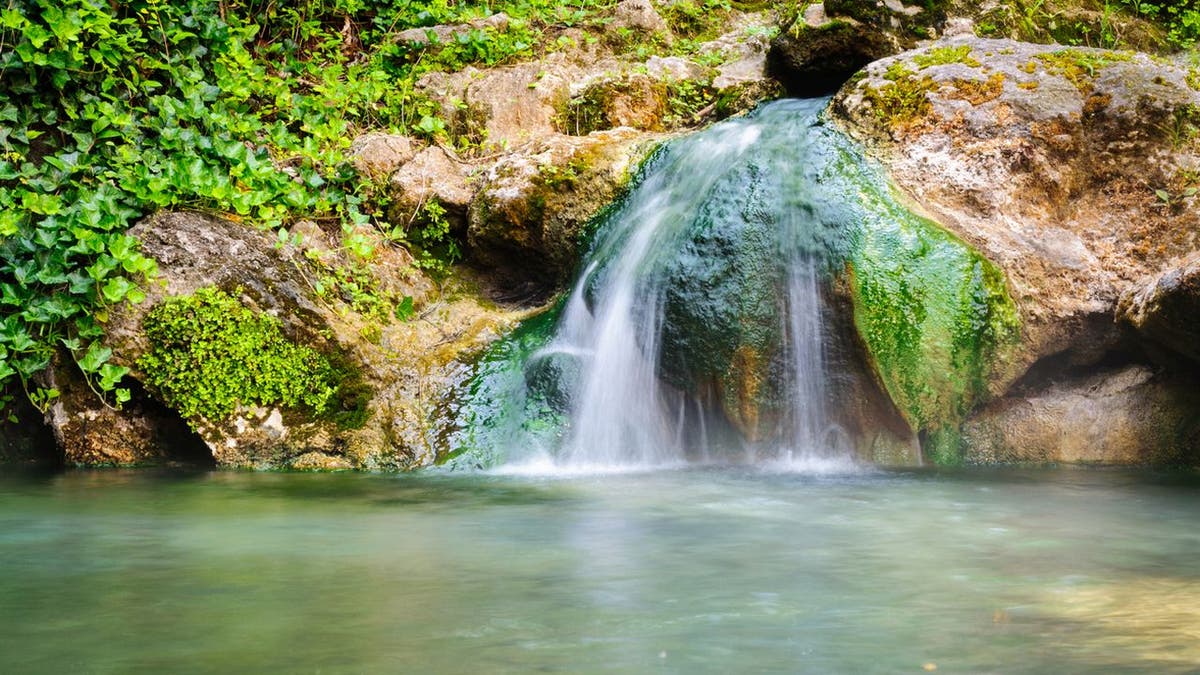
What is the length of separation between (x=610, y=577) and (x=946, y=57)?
4.67 metres

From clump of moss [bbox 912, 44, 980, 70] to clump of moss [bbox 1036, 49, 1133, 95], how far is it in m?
0.41

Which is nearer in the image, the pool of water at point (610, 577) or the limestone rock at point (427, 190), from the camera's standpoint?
the pool of water at point (610, 577)

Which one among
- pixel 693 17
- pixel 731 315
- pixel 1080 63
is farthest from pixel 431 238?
pixel 1080 63

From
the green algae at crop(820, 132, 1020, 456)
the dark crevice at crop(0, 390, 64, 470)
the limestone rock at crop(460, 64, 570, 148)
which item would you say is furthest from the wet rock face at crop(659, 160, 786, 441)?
the dark crevice at crop(0, 390, 64, 470)

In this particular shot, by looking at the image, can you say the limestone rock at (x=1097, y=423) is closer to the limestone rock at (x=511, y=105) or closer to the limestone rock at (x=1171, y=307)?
the limestone rock at (x=1171, y=307)

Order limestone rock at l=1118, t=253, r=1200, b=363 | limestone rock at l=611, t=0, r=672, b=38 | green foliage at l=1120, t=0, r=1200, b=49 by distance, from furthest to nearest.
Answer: limestone rock at l=611, t=0, r=672, b=38 < green foliage at l=1120, t=0, r=1200, b=49 < limestone rock at l=1118, t=253, r=1200, b=363

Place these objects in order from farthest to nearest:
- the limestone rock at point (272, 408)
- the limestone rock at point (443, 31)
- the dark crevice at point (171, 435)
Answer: the limestone rock at point (443, 31) → the dark crevice at point (171, 435) → the limestone rock at point (272, 408)

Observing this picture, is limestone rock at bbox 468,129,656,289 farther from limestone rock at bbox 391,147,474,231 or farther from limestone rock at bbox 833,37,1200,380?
limestone rock at bbox 833,37,1200,380

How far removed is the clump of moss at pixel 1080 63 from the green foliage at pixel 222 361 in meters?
4.73

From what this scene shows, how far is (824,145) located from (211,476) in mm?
3997

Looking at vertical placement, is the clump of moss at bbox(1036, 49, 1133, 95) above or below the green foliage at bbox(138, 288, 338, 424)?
above

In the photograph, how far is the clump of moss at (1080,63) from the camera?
6.43m

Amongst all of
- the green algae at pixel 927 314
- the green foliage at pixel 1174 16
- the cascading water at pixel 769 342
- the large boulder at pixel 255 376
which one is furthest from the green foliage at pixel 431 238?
the green foliage at pixel 1174 16

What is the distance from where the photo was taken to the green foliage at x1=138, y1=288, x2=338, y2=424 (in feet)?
19.7
